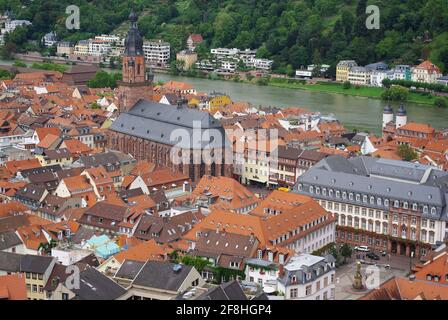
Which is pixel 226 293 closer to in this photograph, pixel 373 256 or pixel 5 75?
pixel 373 256

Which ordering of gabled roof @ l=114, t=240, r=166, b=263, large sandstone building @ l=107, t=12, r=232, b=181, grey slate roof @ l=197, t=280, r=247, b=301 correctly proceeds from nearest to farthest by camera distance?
grey slate roof @ l=197, t=280, r=247, b=301 → gabled roof @ l=114, t=240, r=166, b=263 → large sandstone building @ l=107, t=12, r=232, b=181

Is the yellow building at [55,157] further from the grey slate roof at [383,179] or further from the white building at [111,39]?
the white building at [111,39]

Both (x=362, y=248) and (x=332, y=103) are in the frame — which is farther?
(x=332, y=103)

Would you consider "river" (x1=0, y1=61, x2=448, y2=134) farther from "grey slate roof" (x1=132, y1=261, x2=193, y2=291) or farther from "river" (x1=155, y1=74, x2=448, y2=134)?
"grey slate roof" (x1=132, y1=261, x2=193, y2=291)

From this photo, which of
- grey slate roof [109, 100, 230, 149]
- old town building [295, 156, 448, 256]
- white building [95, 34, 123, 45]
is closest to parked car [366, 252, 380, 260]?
old town building [295, 156, 448, 256]

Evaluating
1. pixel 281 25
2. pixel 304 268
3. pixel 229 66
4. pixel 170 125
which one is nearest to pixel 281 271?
pixel 304 268

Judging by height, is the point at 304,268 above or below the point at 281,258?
above
